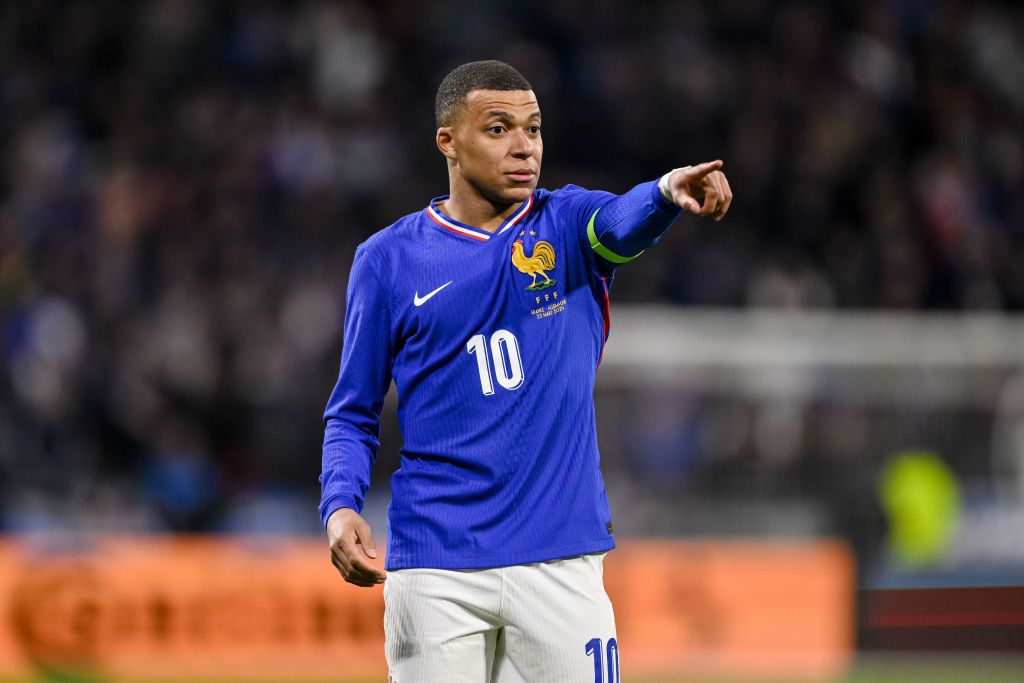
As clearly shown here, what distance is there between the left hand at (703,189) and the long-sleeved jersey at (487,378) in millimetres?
159

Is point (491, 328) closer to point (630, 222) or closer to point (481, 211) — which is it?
point (481, 211)

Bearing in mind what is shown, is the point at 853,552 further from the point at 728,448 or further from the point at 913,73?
Result: the point at 913,73

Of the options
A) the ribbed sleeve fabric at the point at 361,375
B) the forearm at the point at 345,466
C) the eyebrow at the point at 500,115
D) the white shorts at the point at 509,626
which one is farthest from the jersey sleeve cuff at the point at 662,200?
the forearm at the point at 345,466

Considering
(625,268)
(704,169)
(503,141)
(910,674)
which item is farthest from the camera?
(625,268)

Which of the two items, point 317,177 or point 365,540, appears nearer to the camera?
point 365,540

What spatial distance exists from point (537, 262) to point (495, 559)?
0.75m

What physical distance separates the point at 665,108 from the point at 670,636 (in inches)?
206

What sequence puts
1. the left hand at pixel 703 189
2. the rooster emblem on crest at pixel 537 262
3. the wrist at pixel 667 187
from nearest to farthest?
the left hand at pixel 703 189
the wrist at pixel 667 187
the rooster emblem on crest at pixel 537 262

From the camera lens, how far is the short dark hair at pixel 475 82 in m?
3.94

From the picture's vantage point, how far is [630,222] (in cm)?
370

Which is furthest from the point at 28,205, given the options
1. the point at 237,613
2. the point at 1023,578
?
the point at 1023,578

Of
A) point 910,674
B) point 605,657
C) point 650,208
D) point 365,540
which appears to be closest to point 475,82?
point 650,208

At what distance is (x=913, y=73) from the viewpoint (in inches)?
570

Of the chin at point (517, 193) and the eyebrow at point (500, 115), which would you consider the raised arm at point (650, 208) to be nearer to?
the chin at point (517, 193)
